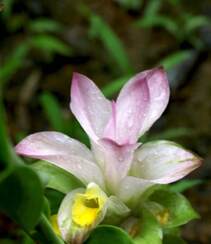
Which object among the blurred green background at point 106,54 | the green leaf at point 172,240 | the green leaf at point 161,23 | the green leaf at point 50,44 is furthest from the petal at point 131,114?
the green leaf at point 161,23

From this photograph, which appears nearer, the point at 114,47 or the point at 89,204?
the point at 89,204

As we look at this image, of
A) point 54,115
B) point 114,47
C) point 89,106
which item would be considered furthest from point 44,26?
point 89,106

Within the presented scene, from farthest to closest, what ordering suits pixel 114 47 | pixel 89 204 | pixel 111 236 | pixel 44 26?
pixel 44 26 < pixel 114 47 < pixel 89 204 < pixel 111 236

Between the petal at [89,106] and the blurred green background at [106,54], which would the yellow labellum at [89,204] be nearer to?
the petal at [89,106]

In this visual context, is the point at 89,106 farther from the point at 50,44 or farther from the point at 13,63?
the point at 50,44

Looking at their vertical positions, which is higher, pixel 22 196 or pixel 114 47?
pixel 22 196
